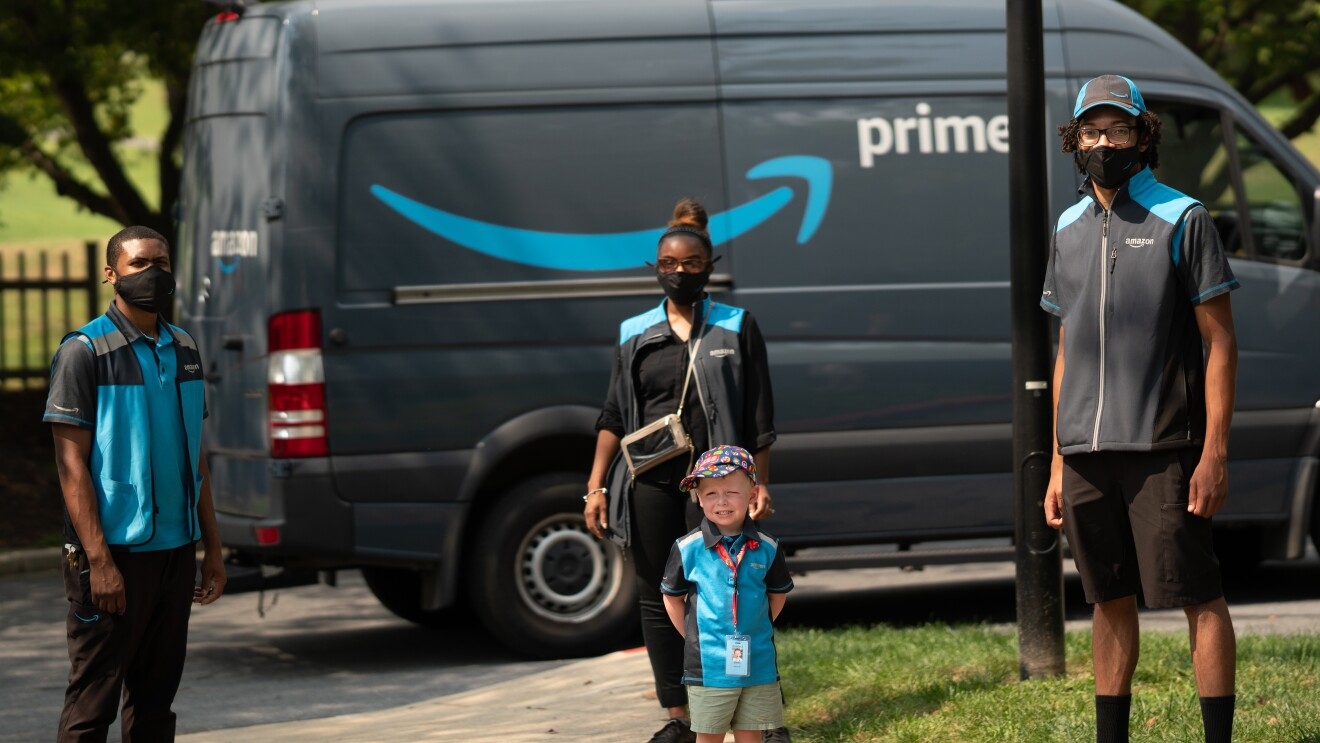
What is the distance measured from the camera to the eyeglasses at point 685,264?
239 inches

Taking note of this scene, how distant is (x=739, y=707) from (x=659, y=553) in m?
1.15

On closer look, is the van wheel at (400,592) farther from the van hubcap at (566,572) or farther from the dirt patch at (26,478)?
the dirt patch at (26,478)

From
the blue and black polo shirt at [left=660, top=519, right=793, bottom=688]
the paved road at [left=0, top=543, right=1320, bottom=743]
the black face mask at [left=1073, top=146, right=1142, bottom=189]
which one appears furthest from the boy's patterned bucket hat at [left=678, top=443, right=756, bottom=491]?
the paved road at [left=0, top=543, right=1320, bottom=743]

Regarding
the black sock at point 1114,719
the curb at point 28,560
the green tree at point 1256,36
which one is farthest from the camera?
the green tree at point 1256,36

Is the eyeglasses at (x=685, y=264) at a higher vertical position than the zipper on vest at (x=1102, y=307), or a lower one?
higher

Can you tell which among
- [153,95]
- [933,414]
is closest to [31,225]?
[153,95]

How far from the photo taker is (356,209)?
827 cm

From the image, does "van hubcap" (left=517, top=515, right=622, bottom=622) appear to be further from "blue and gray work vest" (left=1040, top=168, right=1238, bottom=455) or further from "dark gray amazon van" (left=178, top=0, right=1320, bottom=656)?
"blue and gray work vest" (left=1040, top=168, right=1238, bottom=455)

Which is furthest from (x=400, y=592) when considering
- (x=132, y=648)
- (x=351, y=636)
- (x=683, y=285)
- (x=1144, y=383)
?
(x=1144, y=383)

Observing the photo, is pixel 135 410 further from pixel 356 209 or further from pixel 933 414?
pixel 933 414

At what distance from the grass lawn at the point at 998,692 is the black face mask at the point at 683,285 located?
1.50m

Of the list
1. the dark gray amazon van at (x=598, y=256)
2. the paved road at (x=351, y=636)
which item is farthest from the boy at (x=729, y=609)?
the dark gray amazon van at (x=598, y=256)

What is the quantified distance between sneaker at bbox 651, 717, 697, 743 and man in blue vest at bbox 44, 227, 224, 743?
5.24 feet

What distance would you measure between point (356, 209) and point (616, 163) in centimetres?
122
